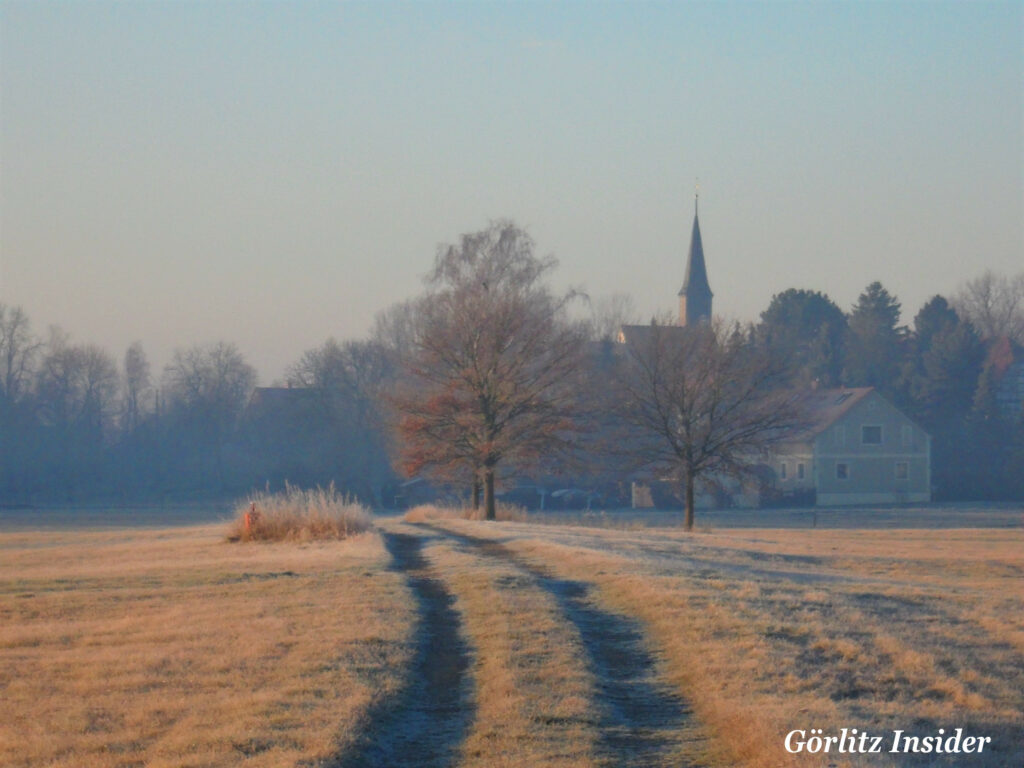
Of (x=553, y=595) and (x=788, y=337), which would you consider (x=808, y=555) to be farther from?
(x=788, y=337)

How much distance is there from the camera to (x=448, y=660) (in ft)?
35.3

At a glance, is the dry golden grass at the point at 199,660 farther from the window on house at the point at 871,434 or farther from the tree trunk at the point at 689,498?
the window on house at the point at 871,434

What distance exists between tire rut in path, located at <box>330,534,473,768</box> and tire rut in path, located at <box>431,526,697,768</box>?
1.15 meters

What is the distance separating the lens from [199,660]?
11.2m

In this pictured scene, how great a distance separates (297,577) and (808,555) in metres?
12.3

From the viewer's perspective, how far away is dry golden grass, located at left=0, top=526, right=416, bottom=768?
8062 mm

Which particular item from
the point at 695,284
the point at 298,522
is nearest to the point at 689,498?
the point at 298,522

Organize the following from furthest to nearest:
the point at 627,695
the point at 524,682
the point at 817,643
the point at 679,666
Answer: the point at 817,643 → the point at 679,666 → the point at 524,682 → the point at 627,695

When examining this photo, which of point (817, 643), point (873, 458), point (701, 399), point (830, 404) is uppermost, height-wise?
point (830, 404)

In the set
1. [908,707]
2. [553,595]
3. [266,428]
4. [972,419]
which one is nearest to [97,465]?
[266,428]

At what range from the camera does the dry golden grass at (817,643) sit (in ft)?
Answer: 26.7

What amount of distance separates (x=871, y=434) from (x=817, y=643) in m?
62.8

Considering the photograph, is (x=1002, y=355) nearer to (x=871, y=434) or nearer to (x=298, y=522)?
(x=871, y=434)

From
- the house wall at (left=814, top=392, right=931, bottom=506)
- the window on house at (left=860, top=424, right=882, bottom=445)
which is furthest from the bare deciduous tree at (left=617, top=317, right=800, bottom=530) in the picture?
the window on house at (left=860, top=424, right=882, bottom=445)
